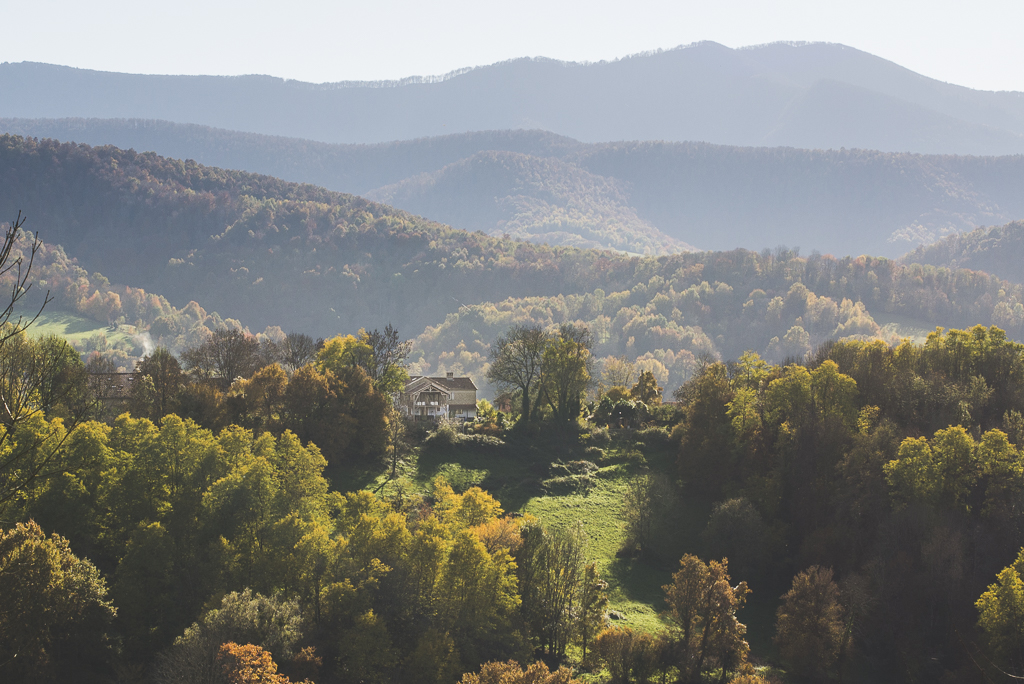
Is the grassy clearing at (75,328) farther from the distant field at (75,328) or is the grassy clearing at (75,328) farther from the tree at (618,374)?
the tree at (618,374)

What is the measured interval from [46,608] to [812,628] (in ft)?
116

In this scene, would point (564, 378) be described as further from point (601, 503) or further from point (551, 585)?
point (551, 585)

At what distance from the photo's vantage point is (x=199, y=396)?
5294 centimetres

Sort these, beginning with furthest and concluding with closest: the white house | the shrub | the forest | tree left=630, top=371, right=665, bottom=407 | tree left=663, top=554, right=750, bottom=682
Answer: tree left=630, top=371, right=665, bottom=407
the white house
the shrub
tree left=663, top=554, right=750, bottom=682
the forest

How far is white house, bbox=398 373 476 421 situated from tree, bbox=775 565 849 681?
4314cm

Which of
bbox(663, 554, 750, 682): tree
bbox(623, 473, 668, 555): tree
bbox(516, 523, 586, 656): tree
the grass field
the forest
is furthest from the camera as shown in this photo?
bbox(623, 473, 668, 555): tree

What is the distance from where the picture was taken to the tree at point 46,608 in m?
28.0

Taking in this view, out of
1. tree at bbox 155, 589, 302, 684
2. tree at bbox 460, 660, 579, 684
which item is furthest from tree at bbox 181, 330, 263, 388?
tree at bbox 460, 660, 579, 684

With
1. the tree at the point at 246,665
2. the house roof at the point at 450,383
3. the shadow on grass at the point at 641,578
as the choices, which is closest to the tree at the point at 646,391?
the house roof at the point at 450,383

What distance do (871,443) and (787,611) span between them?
15.5m

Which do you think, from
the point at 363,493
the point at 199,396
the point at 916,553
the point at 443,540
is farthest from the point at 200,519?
the point at 916,553

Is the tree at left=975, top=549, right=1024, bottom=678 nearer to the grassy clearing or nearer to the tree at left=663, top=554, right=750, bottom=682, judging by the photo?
→ the tree at left=663, top=554, right=750, bottom=682

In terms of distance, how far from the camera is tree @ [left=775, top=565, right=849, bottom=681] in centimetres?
3684

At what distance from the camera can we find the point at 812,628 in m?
37.4
